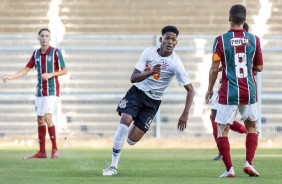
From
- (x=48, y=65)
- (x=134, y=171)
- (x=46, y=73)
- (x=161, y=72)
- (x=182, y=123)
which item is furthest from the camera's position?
(x=48, y=65)

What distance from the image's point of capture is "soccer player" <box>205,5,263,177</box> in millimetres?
13312

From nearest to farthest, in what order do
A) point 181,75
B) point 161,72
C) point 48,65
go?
point 181,75
point 161,72
point 48,65

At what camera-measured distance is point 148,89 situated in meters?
14.5

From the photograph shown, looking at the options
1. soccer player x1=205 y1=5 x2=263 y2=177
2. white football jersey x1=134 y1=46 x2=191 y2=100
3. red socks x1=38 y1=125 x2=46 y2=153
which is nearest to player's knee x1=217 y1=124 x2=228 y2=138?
soccer player x1=205 y1=5 x2=263 y2=177

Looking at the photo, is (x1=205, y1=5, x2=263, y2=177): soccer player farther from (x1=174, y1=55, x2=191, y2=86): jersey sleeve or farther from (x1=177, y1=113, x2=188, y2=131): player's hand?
(x1=174, y1=55, x2=191, y2=86): jersey sleeve

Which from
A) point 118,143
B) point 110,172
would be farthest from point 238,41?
point 110,172

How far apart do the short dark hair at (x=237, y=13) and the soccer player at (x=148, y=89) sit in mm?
906

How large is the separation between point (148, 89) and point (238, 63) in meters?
1.57

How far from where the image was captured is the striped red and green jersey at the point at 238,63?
43.7 feet

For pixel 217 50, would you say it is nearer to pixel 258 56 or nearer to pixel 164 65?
pixel 258 56

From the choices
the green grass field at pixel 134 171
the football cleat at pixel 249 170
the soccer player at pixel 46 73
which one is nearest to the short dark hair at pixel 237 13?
the football cleat at pixel 249 170

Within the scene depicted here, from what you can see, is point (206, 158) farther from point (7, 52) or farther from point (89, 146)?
point (7, 52)

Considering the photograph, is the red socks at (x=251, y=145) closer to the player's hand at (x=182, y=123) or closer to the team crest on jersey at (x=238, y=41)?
the player's hand at (x=182, y=123)

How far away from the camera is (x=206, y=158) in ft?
63.5
